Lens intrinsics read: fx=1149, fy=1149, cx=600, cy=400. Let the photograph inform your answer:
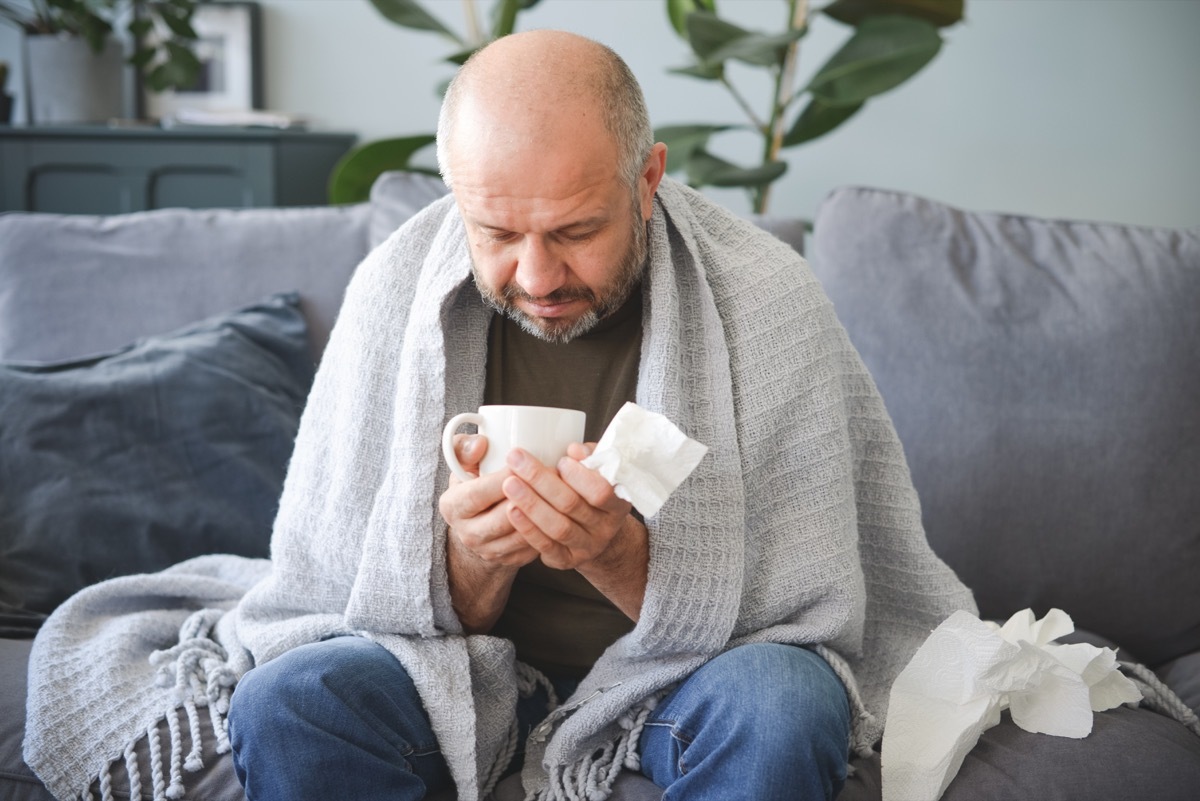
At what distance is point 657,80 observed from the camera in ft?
9.21

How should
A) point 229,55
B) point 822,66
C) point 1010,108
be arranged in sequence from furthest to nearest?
point 229,55 → point 1010,108 → point 822,66

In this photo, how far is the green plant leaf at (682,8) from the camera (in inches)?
94.2

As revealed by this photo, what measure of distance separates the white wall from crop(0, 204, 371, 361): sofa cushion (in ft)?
3.84

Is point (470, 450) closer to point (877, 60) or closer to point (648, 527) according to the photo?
point (648, 527)

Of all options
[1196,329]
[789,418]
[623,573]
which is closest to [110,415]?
[623,573]

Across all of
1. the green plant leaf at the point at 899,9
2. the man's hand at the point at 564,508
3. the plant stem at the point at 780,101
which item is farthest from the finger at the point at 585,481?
the green plant leaf at the point at 899,9

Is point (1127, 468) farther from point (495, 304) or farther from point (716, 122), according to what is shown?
point (716, 122)

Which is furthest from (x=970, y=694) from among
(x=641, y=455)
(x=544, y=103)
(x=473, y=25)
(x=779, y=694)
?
(x=473, y=25)

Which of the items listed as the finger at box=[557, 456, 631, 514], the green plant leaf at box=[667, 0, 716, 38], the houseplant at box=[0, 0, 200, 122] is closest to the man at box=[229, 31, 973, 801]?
the finger at box=[557, 456, 631, 514]

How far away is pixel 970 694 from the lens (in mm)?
1191

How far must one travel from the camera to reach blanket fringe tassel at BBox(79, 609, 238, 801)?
3.92 ft

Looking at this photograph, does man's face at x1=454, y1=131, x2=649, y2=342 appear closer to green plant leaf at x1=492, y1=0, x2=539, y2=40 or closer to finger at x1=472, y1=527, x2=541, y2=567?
finger at x1=472, y1=527, x2=541, y2=567

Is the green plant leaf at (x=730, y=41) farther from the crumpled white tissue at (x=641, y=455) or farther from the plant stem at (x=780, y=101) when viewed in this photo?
the crumpled white tissue at (x=641, y=455)

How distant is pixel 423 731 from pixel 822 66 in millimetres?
1601
